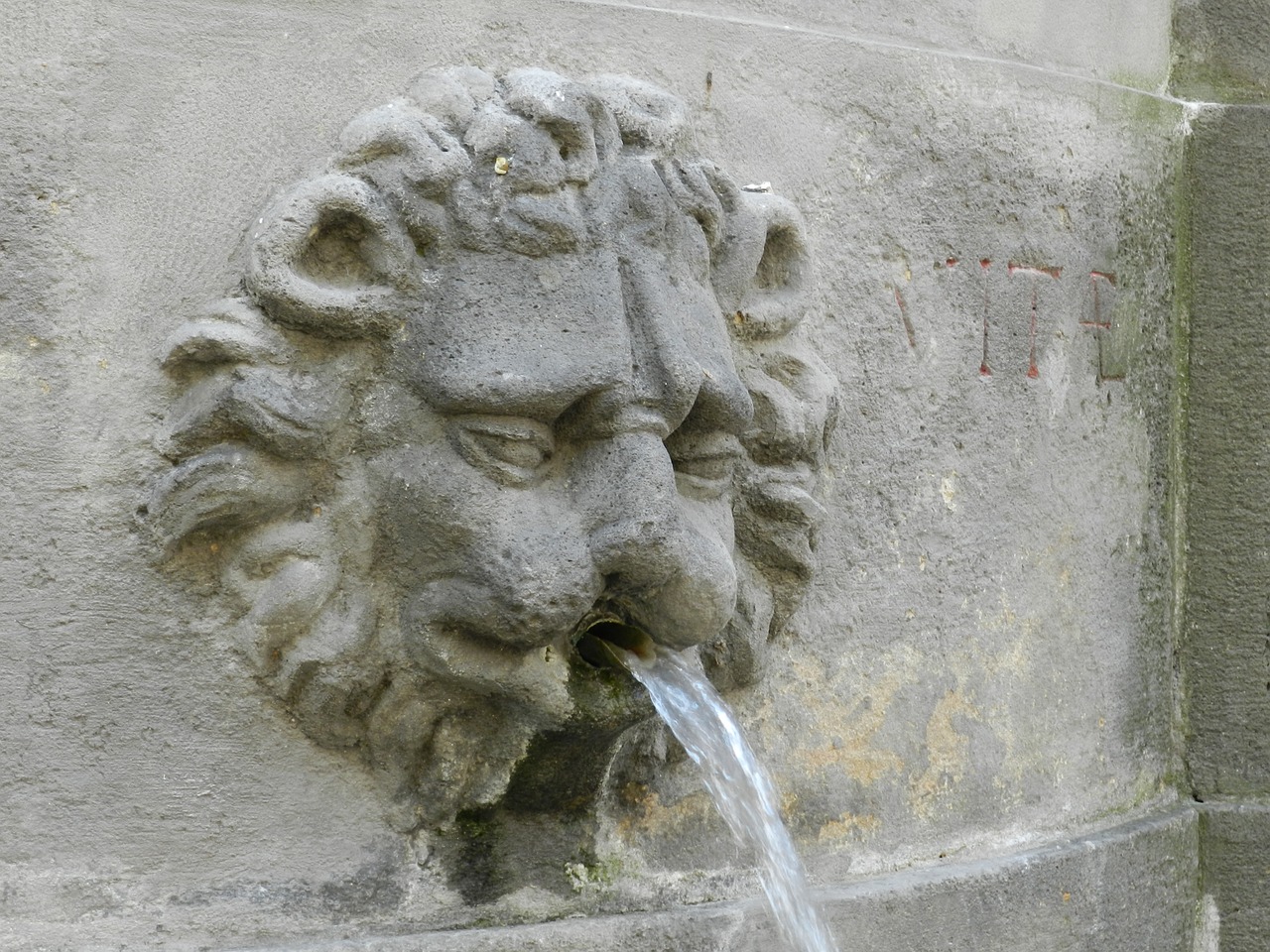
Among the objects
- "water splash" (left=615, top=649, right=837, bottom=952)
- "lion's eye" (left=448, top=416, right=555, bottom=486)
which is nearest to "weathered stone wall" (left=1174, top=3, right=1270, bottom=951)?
"water splash" (left=615, top=649, right=837, bottom=952)

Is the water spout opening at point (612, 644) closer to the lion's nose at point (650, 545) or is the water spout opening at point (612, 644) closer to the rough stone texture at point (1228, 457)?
the lion's nose at point (650, 545)

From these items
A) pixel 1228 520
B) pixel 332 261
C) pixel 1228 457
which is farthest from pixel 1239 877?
pixel 332 261

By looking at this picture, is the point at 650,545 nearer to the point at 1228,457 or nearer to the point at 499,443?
the point at 499,443

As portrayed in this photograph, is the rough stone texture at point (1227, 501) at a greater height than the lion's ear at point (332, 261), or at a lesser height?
lesser

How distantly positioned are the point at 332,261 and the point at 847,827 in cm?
104

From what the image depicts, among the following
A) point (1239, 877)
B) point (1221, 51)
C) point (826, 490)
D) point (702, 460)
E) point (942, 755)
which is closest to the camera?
point (702, 460)

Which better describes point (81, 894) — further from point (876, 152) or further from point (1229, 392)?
point (1229, 392)

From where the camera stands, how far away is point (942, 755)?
2.29m

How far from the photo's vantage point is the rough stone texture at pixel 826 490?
67.2 inches

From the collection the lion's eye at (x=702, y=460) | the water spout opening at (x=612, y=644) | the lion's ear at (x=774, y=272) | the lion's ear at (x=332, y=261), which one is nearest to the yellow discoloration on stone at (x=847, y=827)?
the water spout opening at (x=612, y=644)

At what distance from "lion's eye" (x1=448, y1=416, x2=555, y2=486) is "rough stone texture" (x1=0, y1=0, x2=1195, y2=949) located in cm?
31

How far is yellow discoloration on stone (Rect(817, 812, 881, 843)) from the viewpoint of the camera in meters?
2.17

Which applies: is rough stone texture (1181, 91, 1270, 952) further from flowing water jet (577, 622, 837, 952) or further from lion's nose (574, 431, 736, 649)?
lion's nose (574, 431, 736, 649)

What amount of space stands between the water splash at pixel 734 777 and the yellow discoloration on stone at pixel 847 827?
0.32ft
